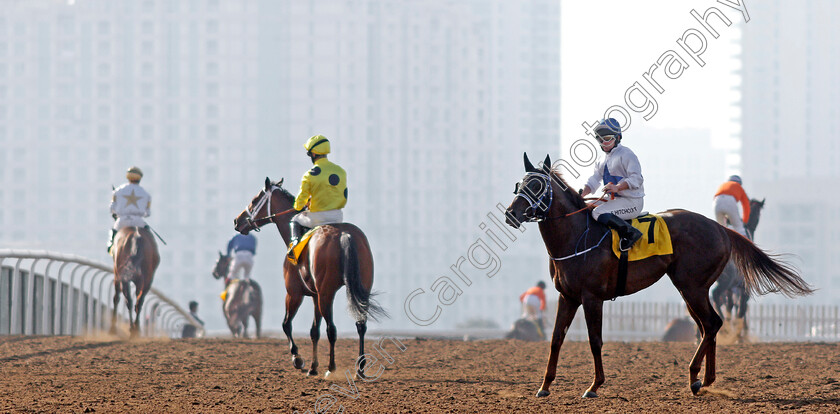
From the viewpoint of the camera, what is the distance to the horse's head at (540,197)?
7.08 metres

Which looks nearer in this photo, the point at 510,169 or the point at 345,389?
the point at 345,389

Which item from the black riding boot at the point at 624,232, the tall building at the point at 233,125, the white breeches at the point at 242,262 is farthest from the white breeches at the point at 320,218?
the tall building at the point at 233,125

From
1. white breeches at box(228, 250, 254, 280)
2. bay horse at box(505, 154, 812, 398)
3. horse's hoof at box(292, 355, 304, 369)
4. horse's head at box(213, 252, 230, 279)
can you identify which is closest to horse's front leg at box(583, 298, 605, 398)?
bay horse at box(505, 154, 812, 398)

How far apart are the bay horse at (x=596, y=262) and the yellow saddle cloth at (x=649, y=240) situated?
0.18 ft

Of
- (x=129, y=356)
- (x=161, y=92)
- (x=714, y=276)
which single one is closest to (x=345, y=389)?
(x=714, y=276)

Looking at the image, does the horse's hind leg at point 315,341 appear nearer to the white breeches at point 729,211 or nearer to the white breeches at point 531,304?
the white breeches at point 729,211

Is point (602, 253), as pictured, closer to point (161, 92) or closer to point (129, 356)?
point (129, 356)

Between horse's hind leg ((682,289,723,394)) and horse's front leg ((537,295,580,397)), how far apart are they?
0.92 metres

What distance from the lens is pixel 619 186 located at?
7434mm

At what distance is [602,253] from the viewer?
7.29 metres

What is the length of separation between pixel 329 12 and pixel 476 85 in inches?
749

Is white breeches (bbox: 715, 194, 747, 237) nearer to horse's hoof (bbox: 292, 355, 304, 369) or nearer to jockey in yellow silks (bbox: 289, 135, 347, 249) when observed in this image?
jockey in yellow silks (bbox: 289, 135, 347, 249)

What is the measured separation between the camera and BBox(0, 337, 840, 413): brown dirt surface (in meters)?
6.86

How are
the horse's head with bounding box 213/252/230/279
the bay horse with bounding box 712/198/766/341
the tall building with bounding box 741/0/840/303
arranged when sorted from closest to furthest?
the bay horse with bounding box 712/198/766/341 → the horse's head with bounding box 213/252/230/279 → the tall building with bounding box 741/0/840/303
